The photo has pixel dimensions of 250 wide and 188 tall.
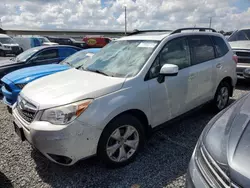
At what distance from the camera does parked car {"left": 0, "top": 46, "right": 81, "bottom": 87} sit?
22.0 feet

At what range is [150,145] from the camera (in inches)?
139

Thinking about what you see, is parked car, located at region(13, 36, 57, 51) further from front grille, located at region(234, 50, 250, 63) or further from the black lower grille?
front grille, located at region(234, 50, 250, 63)

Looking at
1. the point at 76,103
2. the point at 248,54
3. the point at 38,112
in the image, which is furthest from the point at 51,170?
the point at 248,54

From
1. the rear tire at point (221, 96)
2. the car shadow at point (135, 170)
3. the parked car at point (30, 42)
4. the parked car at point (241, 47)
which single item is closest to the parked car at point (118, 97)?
the car shadow at point (135, 170)

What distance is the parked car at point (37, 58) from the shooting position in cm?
669

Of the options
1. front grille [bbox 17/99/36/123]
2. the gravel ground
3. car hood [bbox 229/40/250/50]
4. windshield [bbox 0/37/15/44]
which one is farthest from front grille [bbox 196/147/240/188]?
windshield [bbox 0/37/15/44]

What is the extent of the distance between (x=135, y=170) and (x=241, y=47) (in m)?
6.08

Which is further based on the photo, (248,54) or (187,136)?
(248,54)

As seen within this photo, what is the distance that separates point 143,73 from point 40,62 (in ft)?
16.7

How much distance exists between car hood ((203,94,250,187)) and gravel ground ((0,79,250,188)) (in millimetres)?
1074

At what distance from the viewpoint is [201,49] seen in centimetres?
406

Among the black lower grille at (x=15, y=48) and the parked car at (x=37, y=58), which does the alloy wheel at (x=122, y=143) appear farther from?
the black lower grille at (x=15, y=48)

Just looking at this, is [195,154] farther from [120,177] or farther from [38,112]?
[38,112]

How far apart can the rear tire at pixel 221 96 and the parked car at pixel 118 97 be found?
1.18ft
